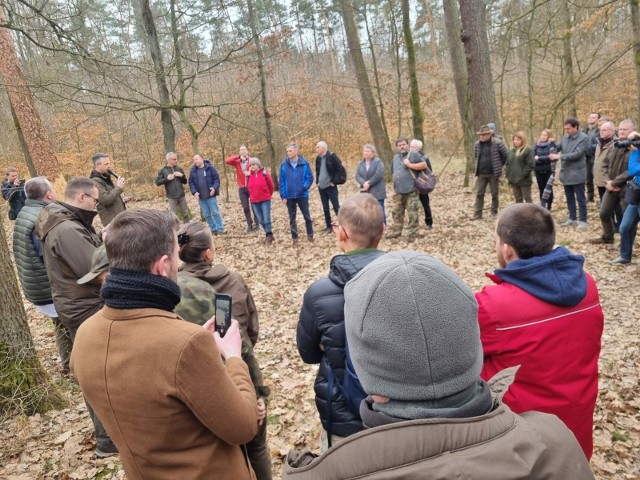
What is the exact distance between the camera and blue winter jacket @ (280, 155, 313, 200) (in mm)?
8414

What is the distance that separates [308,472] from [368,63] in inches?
1271

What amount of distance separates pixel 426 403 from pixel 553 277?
1.04 meters

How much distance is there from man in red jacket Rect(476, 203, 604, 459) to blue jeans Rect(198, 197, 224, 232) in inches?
355

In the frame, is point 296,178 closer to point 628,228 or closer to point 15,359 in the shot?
point 628,228

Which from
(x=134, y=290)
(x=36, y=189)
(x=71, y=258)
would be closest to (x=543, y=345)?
(x=134, y=290)

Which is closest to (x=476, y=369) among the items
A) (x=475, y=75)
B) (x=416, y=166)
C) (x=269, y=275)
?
(x=269, y=275)

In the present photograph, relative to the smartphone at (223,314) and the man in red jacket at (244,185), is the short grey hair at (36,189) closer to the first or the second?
the smartphone at (223,314)

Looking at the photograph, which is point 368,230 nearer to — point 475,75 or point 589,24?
point 475,75

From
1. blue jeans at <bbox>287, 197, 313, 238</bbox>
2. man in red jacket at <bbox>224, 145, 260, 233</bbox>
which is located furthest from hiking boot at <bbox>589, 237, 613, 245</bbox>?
man in red jacket at <bbox>224, 145, 260, 233</bbox>

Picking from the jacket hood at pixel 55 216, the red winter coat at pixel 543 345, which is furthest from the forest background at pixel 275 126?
the red winter coat at pixel 543 345

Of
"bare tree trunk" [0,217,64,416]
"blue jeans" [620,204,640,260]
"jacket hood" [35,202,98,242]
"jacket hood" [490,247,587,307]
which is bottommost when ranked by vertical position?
"blue jeans" [620,204,640,260]

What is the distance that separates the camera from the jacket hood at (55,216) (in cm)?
320

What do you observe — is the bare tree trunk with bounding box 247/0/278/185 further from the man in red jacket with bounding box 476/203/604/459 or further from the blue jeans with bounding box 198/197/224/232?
the man in red jacket with bounding box 476/203/604/459

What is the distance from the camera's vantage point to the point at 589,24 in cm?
1131
